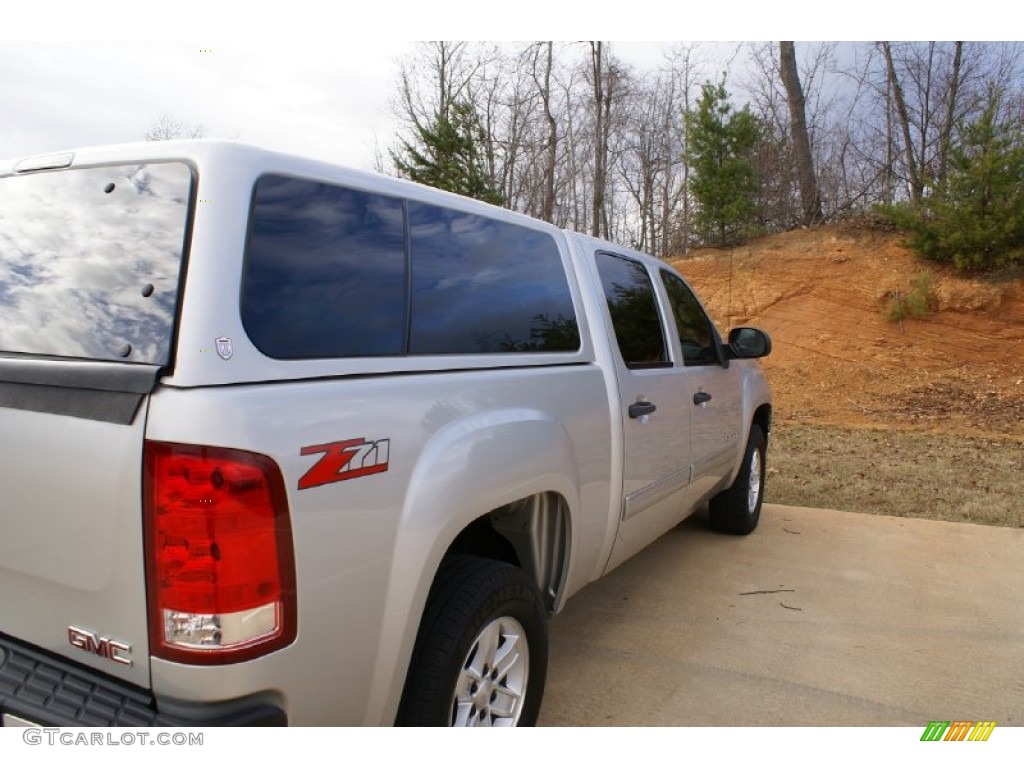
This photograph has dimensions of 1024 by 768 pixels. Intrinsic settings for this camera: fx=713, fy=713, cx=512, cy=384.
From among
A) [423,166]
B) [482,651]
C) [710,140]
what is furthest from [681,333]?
[423,166]

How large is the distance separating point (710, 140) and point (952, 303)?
6111 millimetres

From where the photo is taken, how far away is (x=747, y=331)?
467 centimetres

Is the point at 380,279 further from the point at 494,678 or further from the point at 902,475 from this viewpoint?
→ the point at 902,475

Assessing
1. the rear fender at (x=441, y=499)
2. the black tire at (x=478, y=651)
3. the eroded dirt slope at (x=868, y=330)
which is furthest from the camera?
the eroded dirt slope at (x=868, y=330)

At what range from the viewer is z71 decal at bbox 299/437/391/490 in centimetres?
167

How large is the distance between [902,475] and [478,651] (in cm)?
640

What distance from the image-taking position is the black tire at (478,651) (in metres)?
2.02

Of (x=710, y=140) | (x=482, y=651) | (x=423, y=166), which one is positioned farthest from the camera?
(x=423, y=166)

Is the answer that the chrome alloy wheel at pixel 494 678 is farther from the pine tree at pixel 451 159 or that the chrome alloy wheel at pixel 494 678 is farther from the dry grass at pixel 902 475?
the pine tree at pixel 451 159

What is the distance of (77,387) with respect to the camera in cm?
166

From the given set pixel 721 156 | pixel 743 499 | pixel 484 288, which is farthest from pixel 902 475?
pixel 721 156

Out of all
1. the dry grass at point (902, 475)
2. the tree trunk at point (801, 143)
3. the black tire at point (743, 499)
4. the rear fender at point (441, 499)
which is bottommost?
the dry grass at point (902, 475)

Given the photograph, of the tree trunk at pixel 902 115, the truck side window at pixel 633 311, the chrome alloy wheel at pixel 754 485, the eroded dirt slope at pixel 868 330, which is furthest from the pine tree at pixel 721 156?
the truck side window at pixel 633 311

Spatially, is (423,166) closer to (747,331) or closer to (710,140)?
(710,140)
